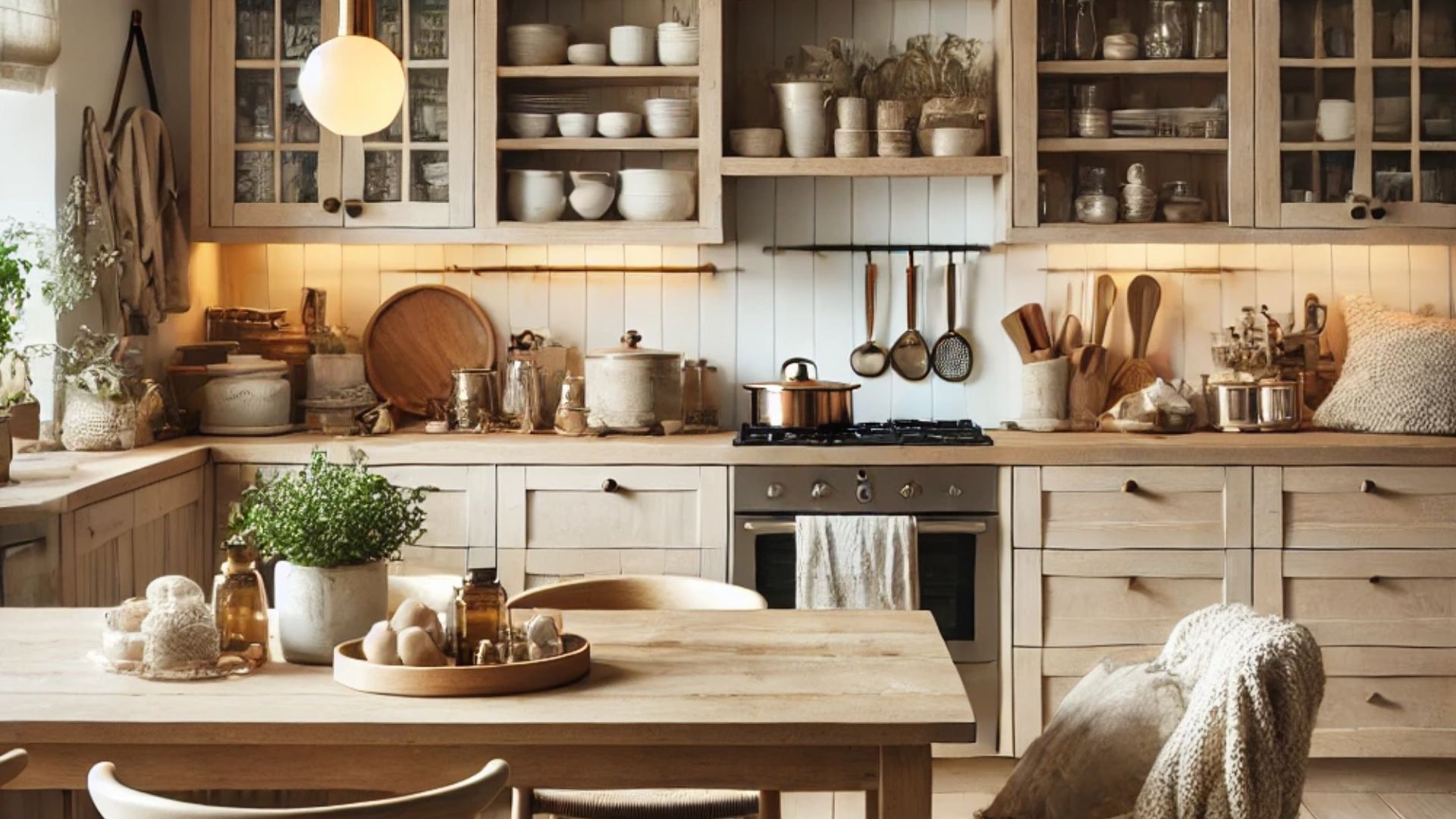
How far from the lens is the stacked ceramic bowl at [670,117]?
15.0 ft

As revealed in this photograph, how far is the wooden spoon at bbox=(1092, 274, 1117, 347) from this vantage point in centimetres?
483

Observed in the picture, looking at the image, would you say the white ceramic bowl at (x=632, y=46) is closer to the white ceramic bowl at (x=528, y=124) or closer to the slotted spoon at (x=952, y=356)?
the white ceramic bowl at (x=528, y=124)

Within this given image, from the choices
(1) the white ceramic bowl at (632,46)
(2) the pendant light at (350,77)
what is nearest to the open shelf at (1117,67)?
(1) the white ceramic bowl at (632,46)

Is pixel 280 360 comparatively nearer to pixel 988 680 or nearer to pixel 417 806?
pixel 988 680

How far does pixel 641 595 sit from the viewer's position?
3064 millimetres

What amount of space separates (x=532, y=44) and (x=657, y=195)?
0.56m

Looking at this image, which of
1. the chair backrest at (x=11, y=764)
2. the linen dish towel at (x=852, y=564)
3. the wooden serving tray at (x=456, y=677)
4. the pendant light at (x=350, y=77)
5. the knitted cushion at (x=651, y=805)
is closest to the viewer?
the chair backrest at (x=11, y=764)

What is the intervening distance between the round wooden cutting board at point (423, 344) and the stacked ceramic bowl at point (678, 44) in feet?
3.15

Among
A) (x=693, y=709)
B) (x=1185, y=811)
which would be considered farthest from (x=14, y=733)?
(x=1185, y=811)

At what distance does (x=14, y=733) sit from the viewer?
1.99m

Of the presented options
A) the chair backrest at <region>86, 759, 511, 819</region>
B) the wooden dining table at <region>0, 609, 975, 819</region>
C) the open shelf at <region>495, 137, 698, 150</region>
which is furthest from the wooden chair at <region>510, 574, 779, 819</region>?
the open shelf at <region>495, 137, 698, 150</region>

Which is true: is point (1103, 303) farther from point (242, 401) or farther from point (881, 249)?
point (242, 401)

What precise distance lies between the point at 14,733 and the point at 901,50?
3529 mm

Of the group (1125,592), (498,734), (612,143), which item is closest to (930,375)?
(1125,592)
